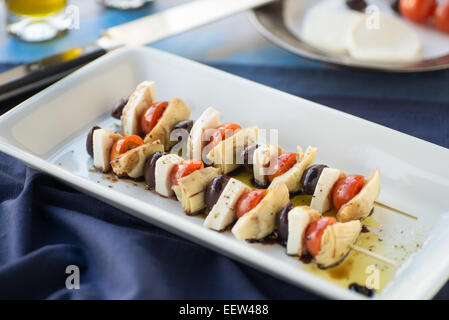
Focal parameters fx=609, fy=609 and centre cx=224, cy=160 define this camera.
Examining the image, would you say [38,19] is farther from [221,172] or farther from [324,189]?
[324,189]

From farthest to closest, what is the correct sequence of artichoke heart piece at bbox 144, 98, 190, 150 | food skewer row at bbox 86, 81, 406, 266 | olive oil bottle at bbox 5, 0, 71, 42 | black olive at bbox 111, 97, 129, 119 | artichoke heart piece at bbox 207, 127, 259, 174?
1. olive oil bottle at bbox 5, 0, 71, 42
2. black olive at bbox 111, 97, 129, 119
3. artichoke heart piece at bbox 144, 98, 190, 150
4. artichoke heart piece at bbox 207, 127, 259, 174
5. food skewer row at bbox 86, 81, 406, 266

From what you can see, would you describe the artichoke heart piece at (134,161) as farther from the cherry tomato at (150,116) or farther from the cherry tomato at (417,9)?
the cherry tomato at (417,9)

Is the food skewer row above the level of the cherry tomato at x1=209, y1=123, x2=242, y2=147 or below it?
below

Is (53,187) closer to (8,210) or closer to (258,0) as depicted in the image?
(8,210)

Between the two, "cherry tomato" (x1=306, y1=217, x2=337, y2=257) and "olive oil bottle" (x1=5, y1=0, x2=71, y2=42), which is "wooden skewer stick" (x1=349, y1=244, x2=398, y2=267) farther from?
"olive oil bottle" (x1=5, y1=0, x2=71, y2=42)

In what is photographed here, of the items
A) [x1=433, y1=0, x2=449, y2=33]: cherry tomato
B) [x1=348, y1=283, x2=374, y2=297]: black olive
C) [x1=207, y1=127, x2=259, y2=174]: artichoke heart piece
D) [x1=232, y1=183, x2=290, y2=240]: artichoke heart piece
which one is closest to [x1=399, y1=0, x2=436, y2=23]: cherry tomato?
[x1=433, y1=0, x2=449, y2=33]: cherry tomato

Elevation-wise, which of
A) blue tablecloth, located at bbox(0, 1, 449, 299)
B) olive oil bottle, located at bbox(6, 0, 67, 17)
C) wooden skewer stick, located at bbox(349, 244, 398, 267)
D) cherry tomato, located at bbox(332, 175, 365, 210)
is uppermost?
olive oil bottle, located at bbox(6, 0, 67, 17)

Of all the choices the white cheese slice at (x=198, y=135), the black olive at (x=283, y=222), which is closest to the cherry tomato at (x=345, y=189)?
the black olive at (x=283, y=222)

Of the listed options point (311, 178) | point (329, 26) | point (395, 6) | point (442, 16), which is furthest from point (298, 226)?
point (395, 6)
